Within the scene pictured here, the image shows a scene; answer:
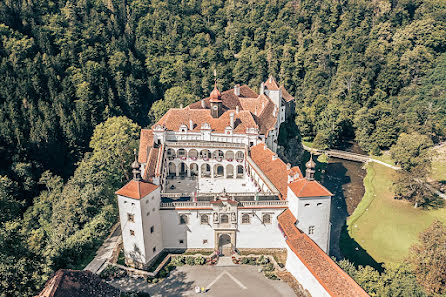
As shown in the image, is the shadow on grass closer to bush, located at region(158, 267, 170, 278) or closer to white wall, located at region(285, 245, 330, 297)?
white wall, located at region(285, 245, 330, 297)

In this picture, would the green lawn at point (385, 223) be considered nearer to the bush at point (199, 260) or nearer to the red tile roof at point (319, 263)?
the red tile roof at point (319, 263)

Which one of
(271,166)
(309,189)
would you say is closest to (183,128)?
(271,166)

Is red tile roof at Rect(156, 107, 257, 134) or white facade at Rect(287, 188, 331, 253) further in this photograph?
red tile roof at Rect(156, 107, 257, 134)

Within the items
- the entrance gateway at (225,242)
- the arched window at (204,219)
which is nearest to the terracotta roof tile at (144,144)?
the arched window at (204,219)

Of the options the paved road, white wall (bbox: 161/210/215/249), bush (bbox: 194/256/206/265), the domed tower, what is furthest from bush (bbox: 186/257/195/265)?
the domed tower

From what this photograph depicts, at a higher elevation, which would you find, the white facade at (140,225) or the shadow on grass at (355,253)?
the white facade at (140,225)

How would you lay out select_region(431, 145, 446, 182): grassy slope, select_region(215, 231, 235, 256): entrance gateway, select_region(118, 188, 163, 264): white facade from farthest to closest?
select_region(431, 145, 446, 182): grassy slope
select_region(215, 231, 235, 256): entrance gateway
select_region(118, 188, 163, 264): white facade

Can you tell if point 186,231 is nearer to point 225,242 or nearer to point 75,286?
point 225,242

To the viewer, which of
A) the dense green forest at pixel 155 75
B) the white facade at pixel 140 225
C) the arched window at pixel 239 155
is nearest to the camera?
the white facade at pixel 140 225
